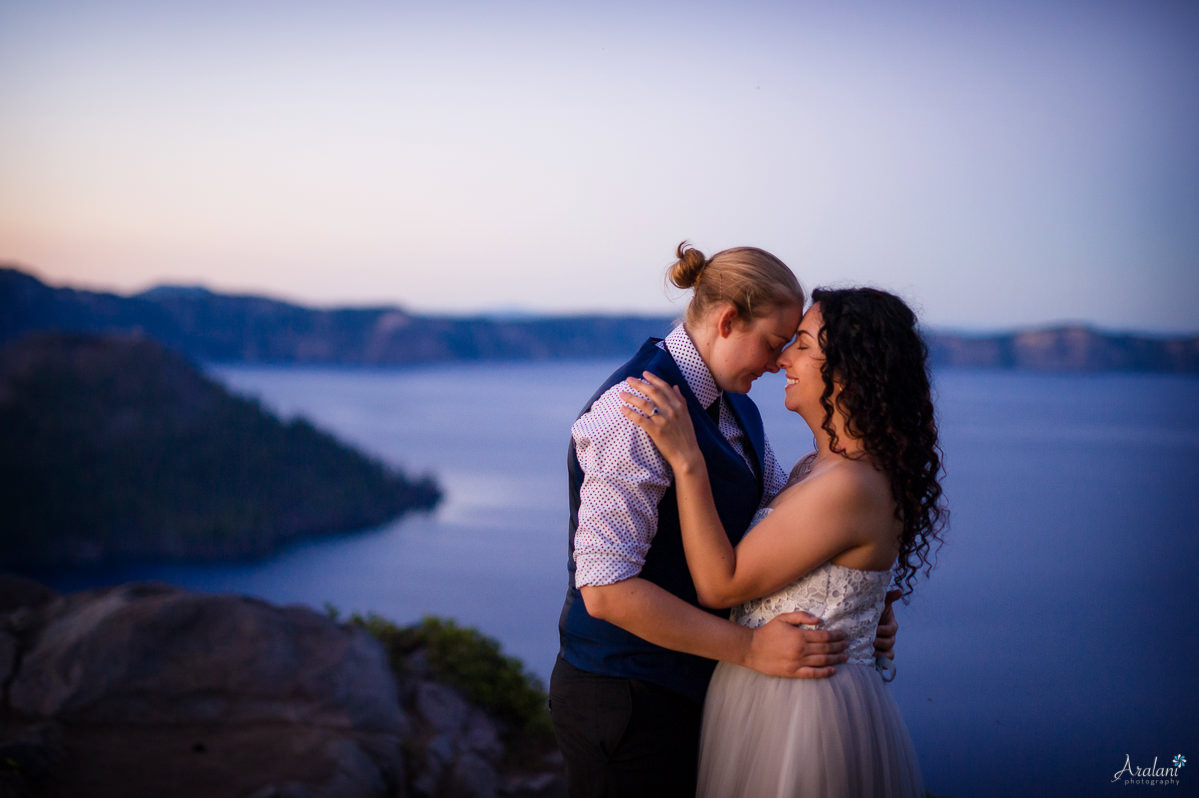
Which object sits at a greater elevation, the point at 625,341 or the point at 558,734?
the point at 625,341

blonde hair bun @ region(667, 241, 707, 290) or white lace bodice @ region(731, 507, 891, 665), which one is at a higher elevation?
blonde hair bun @ region(667, 241, 707, 290)

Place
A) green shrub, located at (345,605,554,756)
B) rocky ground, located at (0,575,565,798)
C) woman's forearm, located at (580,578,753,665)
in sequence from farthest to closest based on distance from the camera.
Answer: green shrub, located at (345,605,554,756)
rocky ground, located at (0,575,565,798)
woman's forearm, located at (580,578,753,665)

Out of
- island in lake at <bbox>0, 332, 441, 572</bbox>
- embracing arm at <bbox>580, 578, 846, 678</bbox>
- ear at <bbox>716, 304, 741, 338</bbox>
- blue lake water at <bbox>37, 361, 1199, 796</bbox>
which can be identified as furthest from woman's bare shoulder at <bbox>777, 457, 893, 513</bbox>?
island in lake at <bbox>0, 332, 441, 572</bbox>

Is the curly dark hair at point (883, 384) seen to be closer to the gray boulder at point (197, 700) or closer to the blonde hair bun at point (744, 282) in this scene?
the blonde hair bun at point (744, 282)

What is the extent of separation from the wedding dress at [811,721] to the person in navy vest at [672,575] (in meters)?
0.04

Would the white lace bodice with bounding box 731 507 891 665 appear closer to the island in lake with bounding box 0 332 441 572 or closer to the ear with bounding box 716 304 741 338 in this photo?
the ear with bounding box 716 304 741 338

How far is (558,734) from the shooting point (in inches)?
74.4

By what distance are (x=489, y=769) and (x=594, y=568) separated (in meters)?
2.93

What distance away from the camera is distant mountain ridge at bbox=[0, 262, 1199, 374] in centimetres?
1880

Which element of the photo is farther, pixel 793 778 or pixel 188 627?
pixel 188 627

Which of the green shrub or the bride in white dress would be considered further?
the green shrub

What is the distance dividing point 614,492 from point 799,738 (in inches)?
26.3

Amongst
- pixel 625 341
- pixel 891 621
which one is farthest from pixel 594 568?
pixel 625 341

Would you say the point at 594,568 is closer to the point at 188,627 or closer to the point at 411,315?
the point at 188,627
